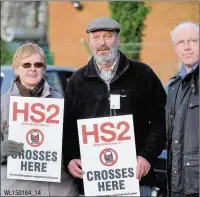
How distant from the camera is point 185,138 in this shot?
4.41m

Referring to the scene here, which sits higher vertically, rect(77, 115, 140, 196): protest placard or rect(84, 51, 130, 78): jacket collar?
rect(84, 51, 130, 78): jacket collar

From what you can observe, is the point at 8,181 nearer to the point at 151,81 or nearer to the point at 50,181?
the point at 50,181

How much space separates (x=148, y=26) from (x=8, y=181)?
31.5 ft

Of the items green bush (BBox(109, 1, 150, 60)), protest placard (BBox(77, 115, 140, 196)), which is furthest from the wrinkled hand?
green bush (BBox(109, 1, 150, 60))

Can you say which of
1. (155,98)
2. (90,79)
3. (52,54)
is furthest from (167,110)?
(52,54)

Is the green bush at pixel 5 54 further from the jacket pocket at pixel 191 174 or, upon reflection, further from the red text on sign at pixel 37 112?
the jacket pocket at pixel 191 174

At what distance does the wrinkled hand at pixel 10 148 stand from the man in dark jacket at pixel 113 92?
1.11ft

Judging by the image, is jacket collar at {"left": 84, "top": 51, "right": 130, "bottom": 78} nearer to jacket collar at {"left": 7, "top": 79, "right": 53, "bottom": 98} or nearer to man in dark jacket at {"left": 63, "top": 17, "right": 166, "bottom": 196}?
man in dark jacket at {"left": 63, "top": 17, "right": 166, "bottom": 196}

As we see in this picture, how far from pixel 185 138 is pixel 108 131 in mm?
581

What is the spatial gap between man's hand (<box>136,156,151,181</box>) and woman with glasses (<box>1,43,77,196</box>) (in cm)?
55

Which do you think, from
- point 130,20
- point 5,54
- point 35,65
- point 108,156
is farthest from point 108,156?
point 5,54

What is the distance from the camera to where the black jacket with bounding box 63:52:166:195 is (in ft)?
15.6

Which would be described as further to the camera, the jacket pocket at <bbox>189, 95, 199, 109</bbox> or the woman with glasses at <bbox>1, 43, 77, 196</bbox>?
the woman with glasses at <bbox>1, 43, 77, 196</bbox>

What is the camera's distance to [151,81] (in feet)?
15.9
